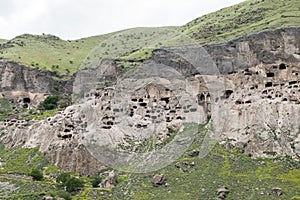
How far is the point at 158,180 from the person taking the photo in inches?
1998

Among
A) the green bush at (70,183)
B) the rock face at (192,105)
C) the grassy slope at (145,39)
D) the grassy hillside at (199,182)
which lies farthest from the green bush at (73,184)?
the grassy slope at (145,39)

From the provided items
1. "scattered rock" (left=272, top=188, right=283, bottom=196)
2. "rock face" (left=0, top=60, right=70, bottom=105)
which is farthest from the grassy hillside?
"rock face" (left=0, top=60, right=70, bottom=105)

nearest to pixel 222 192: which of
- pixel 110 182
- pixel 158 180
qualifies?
pixel 158 180

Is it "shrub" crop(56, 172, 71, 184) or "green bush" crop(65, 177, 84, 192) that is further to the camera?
"shrub" crop(56, 172, 71, 184)

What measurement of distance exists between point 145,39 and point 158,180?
85.7 metres

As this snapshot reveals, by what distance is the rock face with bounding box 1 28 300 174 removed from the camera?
56375 millimetres

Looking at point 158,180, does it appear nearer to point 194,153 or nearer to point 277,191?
point 194,153

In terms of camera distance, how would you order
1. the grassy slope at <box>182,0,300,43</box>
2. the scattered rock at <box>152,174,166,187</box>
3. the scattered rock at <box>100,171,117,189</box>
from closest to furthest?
the scattered rock at <box>152,174,166,187</box>, the scattered rock at <box>100,171,117,189</box>, the grassy slope at <box>182,0,300,43</box>

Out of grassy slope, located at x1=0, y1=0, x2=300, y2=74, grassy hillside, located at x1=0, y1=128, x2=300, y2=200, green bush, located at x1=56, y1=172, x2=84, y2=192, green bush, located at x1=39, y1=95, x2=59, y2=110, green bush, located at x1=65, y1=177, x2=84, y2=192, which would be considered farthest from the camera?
green bush, located at x1=39, y1=95, x2=59, y2=110

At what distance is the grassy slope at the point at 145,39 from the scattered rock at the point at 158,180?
31.0m

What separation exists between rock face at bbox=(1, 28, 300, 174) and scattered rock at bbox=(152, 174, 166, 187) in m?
10.9

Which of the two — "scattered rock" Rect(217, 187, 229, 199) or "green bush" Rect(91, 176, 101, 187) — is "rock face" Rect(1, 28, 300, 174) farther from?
"scattered rock" Rect(217, 187, 229, 199)

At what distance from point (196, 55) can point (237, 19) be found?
98.5 ft

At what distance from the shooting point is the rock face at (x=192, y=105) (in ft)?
185
